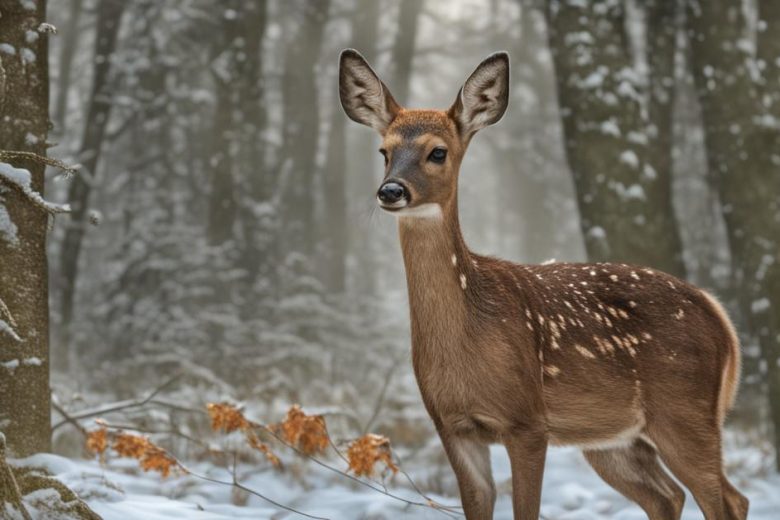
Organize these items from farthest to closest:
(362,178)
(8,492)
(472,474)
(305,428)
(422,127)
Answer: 1. (362,178)
2. (305,428)
3. (422,127)
4. (472,474)
5. (8,492)

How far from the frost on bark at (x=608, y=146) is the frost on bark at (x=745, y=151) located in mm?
589

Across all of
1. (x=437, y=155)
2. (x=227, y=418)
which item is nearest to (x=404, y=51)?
(x=227, y=418)

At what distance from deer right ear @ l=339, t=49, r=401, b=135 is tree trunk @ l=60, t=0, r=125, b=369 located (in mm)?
10068

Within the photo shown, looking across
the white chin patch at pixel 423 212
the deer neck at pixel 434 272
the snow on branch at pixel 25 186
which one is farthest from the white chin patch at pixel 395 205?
the snow on branch at pixel 25 186

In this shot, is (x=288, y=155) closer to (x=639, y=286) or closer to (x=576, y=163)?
(x=576, y=163)

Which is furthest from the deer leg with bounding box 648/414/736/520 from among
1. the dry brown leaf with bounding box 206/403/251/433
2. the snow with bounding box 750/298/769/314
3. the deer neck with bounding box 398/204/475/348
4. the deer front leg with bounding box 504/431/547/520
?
the snow with bounding box 750/298/769/314

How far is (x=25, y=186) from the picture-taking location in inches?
181

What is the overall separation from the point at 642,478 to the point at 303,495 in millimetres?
2291

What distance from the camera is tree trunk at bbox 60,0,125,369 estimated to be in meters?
15.4

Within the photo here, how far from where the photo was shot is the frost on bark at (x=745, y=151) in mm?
8141

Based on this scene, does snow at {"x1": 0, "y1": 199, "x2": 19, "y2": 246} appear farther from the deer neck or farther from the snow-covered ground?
the deer neck

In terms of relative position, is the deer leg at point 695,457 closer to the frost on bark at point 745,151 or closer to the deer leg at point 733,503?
the deer leg at point 733,503

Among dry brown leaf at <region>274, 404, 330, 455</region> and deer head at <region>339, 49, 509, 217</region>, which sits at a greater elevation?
deer head at <region>339, 49, 509, 217</region>

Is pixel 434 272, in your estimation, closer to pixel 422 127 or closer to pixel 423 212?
pixel 423 212
